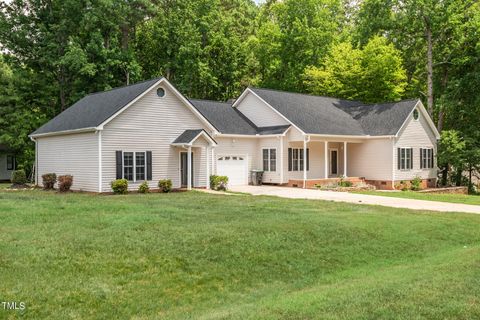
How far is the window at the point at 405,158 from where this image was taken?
31094 mm

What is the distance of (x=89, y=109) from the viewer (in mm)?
25984

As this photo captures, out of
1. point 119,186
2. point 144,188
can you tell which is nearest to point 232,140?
point 144,188

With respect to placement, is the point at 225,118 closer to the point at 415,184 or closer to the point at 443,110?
the point at 415,184

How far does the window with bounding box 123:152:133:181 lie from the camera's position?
75.1 feet

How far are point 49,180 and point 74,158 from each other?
7.26ft

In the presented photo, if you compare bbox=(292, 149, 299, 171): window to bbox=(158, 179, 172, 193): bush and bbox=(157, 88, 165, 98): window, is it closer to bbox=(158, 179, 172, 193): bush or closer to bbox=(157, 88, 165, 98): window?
bbox=(158, 179, 172, 193): bush

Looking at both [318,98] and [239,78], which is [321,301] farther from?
[239,78]

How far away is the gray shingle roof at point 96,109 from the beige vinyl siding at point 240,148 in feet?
20.1

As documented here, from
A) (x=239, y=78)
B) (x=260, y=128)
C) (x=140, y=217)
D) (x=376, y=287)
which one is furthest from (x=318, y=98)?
(x=376, y=287)

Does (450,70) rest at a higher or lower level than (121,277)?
higher

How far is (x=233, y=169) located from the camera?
2897 centimetres

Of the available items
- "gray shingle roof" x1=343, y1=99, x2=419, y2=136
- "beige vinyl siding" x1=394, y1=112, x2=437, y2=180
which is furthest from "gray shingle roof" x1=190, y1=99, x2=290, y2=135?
"beige vinyl siding" x1=394, y1=112, x2=437, y2=180

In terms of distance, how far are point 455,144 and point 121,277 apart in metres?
29.5

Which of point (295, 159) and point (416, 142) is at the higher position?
point (416, 142)
